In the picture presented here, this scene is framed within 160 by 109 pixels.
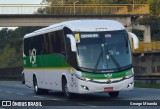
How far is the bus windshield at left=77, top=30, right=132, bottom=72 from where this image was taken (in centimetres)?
2388

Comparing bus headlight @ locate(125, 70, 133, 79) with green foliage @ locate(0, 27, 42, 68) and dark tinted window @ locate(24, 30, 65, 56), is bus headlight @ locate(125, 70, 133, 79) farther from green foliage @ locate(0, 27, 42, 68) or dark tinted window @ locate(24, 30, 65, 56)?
green foliage @ locate(0, 27, 42, 68)

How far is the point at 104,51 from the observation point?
24031 mm

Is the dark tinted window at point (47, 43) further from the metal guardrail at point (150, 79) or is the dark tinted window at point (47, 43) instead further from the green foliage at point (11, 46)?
the green foliage at point (11, 46)

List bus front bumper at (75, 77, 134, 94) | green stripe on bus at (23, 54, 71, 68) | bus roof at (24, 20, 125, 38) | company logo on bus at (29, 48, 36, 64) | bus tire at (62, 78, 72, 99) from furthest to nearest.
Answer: company logo on bus at (29, 48, 36, 64) < green stripe on bus at (23, 54, 71, 68) < bus tire at (62, 78, 72, 99) < bus roof at (24, 20, 125, 38) < bus front bumper at (75, 77, 134, 94)

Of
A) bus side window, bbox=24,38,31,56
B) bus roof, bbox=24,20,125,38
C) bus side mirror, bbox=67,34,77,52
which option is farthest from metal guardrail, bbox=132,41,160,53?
bus side mirror, bbox=67,34,77,52

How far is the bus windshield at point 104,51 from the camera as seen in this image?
78.3ft

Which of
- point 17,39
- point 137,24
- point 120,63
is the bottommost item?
point 17,39

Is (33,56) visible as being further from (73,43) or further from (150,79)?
(150,79)

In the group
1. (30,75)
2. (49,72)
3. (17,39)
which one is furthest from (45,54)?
(17,39)

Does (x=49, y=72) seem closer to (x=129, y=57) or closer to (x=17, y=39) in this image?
(x=129, y=57)

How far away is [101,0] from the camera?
330ft

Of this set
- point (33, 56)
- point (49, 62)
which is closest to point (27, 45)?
point (33, 56)

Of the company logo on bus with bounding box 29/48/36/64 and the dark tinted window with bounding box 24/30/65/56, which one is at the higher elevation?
the dark tinted window with bounding box 24/30/65/56

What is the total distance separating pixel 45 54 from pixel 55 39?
2.14 m
